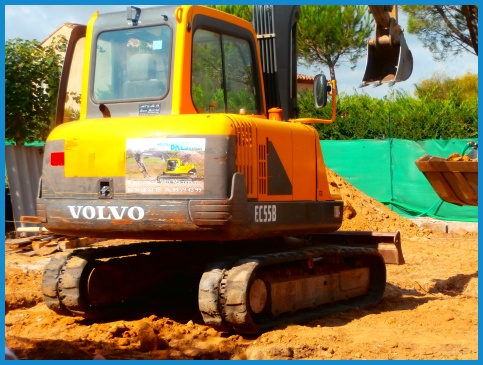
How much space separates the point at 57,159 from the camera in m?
7.32

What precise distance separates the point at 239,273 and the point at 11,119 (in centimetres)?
877

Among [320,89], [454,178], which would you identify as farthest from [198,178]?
[454,178]

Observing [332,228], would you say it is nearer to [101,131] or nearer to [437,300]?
[437,300]

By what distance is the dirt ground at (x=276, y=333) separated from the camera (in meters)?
6.57

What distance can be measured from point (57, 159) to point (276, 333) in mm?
2499

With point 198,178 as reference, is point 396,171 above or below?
below

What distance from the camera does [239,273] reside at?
22.6 ft

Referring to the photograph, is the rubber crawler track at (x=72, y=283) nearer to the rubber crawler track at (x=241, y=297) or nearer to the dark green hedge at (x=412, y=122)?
the rubber crawler track at (x=241, y=297)

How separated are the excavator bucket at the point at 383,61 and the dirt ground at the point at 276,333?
8.01 ft

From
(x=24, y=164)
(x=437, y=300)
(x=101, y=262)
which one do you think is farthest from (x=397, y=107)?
(x=101, y=262)

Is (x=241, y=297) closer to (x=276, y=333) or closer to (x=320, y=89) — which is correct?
(x=276, y=333)

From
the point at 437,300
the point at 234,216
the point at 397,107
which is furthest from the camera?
the point at 397,107

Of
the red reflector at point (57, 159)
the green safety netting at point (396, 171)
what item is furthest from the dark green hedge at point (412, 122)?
the red reflector at point (57, 159)

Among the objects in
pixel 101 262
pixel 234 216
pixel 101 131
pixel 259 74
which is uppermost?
pixel 259 74
